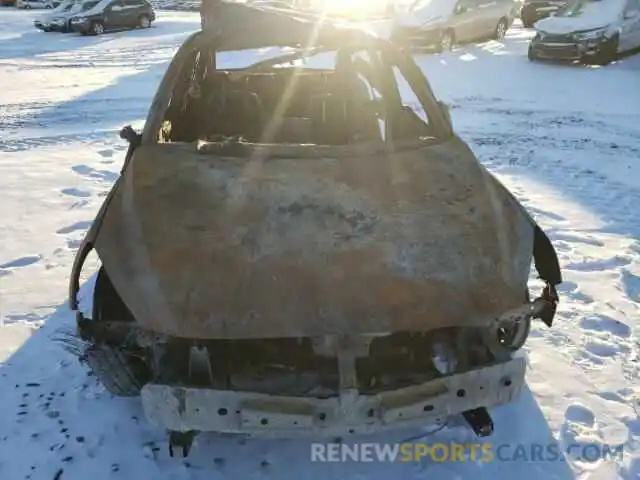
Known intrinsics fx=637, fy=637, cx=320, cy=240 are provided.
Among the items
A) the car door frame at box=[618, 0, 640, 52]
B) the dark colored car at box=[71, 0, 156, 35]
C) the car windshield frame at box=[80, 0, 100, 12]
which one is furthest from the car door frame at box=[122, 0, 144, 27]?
the car door frame at box=[618, 0, 640, 52]

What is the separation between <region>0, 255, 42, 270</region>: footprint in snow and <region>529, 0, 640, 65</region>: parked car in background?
1218cm

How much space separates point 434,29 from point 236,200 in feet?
45.7

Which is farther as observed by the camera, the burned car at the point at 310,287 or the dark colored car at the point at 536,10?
the dark colored car at the point at 536,10

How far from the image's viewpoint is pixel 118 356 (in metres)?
2.63

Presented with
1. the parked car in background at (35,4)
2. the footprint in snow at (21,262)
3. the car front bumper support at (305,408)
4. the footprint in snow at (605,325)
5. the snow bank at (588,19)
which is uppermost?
the car front bumper support at (305,408)

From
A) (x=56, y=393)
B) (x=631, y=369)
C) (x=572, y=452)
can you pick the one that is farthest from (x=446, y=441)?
(x=56, y=393)

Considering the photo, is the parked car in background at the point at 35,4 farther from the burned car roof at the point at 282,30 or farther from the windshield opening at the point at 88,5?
the burned car roof at the point at 282,30

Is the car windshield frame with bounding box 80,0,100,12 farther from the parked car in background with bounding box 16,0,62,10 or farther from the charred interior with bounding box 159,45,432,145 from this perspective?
the charred interior with bounding box 159,45,432,145

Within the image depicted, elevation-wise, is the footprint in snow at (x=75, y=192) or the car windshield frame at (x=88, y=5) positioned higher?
the footprint in snow at (x=75, y=192)

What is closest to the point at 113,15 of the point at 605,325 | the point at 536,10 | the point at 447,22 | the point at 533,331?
the point at 447,22

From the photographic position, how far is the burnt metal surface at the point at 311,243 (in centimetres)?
242

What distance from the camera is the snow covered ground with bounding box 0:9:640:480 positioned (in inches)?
109

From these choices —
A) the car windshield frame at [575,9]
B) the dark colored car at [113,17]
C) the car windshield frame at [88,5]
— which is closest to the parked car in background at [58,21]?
the car windshield frame at [88,5]

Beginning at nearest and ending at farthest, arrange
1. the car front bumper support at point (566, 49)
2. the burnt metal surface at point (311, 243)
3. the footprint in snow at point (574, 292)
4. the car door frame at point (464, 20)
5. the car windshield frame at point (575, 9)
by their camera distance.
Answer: the burnt metal surface at point (311, 243) → the footprint in snow at point (574, 292) → the car front bumper support at point (566, 49) → the car windshield frame at point (575, 9) → the car door frame at point (464, 20)
